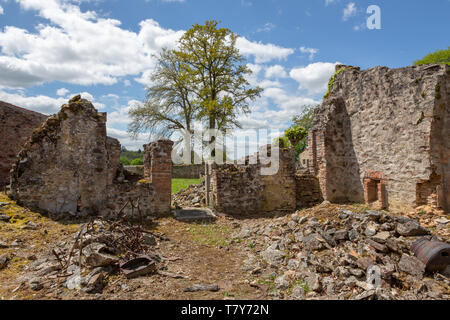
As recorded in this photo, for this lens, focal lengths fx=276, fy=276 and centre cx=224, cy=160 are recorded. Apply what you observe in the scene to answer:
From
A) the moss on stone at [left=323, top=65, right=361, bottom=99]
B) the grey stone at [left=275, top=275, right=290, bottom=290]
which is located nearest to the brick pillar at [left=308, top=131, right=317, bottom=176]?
the moss on stone at [left=323, top=65, right=361, bottom=99]

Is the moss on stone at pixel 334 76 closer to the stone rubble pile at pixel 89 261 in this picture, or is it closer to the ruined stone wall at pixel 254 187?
the ruined stone wall at pixel 254 187

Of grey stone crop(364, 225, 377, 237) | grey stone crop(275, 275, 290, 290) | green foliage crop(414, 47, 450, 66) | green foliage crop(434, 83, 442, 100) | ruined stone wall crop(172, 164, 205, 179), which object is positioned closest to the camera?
grey stone crop(275, 275, 290, 290)

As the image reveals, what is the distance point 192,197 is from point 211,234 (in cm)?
457

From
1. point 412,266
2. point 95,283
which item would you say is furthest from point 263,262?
point 95,283

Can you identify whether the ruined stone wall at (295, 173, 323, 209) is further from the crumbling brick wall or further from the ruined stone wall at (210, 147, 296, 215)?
the crumbling brick wall

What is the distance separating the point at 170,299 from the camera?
400cm

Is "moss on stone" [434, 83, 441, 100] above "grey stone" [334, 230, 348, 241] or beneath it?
above

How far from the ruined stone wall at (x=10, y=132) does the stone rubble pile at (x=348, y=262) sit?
1168 cm

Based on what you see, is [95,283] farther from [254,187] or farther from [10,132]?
[10,132]

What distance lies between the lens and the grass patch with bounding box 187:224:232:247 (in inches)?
282

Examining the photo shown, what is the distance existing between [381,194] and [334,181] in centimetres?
172

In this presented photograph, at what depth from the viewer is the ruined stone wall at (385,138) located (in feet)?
24.2

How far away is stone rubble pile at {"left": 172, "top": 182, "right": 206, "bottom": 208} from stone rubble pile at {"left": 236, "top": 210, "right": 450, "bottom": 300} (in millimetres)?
5210
